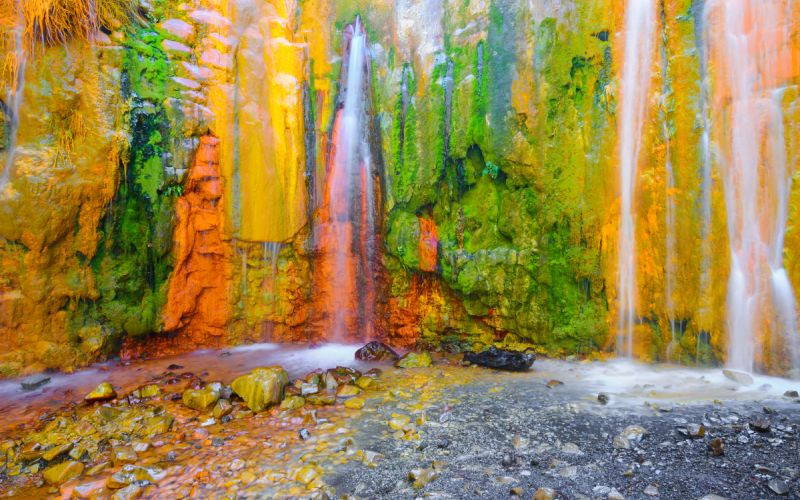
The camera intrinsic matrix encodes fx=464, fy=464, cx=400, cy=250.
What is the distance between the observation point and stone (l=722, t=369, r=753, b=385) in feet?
16.9

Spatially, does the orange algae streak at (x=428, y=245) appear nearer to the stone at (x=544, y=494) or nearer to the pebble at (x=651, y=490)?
the stone at (x=544, y=494)

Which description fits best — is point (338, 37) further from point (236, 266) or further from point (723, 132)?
point (723, 132)

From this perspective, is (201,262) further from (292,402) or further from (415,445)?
(415,445)

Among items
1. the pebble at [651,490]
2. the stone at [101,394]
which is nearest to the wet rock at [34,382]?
the stone at [101,394]

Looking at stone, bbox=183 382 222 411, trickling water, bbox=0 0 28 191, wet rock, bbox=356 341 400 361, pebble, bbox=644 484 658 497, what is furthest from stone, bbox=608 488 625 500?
trickling water, bbox=0 0 28 191

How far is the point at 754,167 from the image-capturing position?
5633mm

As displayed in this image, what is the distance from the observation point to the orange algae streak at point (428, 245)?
7.58 metres

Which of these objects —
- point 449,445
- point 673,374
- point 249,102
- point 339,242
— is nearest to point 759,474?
point 449,445

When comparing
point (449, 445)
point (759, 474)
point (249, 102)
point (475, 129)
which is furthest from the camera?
point (249, 102)

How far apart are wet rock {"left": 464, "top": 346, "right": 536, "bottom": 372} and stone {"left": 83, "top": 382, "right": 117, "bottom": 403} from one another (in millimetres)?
4571

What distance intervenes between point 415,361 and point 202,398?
9.55 ft

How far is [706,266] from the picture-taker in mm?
5887

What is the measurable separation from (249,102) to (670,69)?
6.43 m

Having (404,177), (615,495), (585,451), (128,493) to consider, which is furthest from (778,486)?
(404,177)
